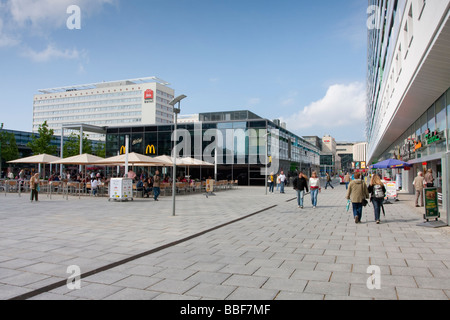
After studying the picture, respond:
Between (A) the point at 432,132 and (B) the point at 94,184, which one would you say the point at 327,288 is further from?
(B) the point at 94,184

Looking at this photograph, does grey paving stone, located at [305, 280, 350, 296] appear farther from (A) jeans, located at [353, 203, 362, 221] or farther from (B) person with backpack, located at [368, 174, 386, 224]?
(B) person with backpack, located at [368, 174, 386, 224]

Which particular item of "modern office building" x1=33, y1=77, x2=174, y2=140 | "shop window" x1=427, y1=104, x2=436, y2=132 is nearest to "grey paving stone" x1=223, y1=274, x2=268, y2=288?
"shop window" x1=427, y1=104, x2=436, y2=132

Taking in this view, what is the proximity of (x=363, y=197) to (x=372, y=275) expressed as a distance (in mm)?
5847

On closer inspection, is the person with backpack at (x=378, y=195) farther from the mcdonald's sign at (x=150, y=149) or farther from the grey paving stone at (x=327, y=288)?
the mcdonald's sign at (x=150, y=149)

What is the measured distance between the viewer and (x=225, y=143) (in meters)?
39.0

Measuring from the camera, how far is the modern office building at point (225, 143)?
3775 cm

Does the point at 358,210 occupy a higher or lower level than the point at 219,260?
higher

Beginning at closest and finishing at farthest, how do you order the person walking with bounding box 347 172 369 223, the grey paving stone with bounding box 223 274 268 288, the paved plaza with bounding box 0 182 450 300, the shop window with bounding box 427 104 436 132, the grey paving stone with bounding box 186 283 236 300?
the grey paving stone with bounding box 186 283 236 300 < the paved plaza with bounding box 0 182 450 300 < the grey paving stone with bounding box 223 274 268 288 < the person walking with bounding box 347 172 369 223 < the shop window with bounding box 427 104 436 132

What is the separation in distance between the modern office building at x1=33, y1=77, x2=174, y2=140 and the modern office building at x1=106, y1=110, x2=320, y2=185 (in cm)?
6873

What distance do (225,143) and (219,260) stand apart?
109 feet

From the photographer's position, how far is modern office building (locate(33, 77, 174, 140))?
373ft

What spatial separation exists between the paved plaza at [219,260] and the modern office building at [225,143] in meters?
26.7

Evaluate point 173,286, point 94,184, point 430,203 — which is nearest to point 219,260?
point 173,286

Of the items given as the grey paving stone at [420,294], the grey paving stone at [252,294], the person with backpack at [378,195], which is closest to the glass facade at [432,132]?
the person with backpack at [378,195]
